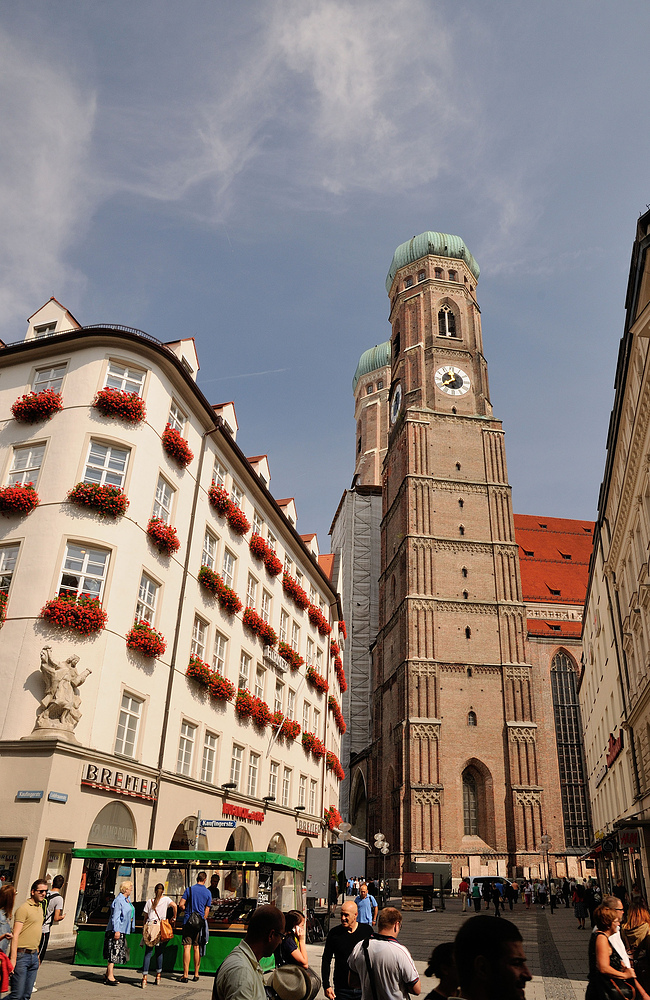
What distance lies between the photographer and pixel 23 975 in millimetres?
8094

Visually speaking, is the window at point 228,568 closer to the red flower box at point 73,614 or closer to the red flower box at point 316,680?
the red flower box at point 73,614

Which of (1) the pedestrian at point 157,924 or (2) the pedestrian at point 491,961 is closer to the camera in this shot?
(2) the pedestrian at point 491,961

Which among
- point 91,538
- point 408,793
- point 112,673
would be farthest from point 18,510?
point 408,793

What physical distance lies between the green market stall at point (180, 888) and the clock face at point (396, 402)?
2228 inches

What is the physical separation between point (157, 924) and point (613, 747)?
25682 millimetres

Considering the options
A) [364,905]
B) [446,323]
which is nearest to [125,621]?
[364,905]

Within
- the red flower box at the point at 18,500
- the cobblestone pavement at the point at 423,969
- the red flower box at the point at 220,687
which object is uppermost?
the red flower box at the point at 18,500

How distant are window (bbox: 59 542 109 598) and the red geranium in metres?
4.18

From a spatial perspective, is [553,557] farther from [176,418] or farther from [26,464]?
[26,464]

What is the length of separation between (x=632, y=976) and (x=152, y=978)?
31.2ft

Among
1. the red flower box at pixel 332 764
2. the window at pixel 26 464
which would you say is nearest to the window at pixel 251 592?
the window at pixel 26 464

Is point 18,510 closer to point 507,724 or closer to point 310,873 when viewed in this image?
point 310,873

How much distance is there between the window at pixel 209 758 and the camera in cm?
2283

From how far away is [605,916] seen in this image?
6.66 meters
